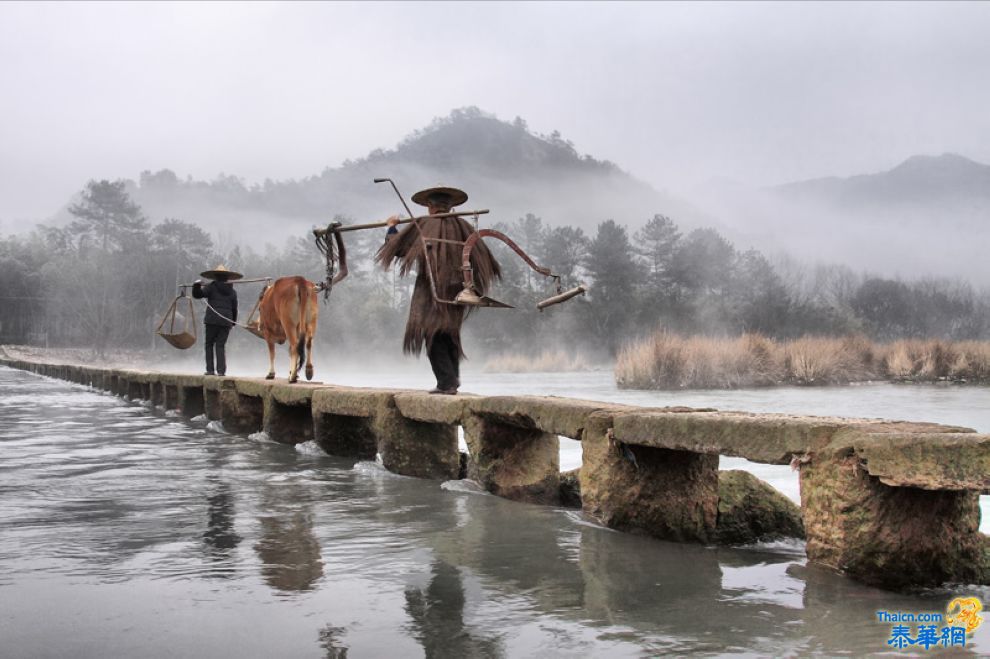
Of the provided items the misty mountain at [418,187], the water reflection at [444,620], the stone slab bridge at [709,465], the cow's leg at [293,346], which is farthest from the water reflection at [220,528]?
the misty mountain at [418,187]

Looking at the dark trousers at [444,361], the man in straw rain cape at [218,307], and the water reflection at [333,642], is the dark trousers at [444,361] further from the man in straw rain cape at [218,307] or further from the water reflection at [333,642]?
the man in straw rain cape at [218,307]

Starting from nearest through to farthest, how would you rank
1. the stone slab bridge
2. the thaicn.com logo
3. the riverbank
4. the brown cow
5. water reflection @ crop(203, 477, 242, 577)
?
the thaicn.com logo → the stone slab bridge → water reflection @ crop(203, 477, 242, 577) → the brown cow → the riverbank

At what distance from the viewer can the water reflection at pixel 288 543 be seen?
10.0 ft

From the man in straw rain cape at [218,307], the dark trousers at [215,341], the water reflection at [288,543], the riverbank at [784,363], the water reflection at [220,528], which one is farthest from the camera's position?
the riverbank at [784,363]

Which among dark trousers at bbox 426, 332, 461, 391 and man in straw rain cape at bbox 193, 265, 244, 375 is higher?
man in straw rain cape at bbox 193, 265, 244, 375

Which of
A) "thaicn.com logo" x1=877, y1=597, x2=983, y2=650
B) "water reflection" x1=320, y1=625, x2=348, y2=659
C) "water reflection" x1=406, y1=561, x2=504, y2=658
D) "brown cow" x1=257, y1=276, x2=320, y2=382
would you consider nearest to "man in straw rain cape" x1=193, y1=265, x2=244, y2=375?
"brown cow" x1=257, y1=276, x2=320, y2=382

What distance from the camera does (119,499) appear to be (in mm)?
4691

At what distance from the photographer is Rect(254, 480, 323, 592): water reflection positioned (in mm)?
3053

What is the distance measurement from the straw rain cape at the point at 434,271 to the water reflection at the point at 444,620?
10.8ft

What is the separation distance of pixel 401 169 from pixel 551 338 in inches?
4379

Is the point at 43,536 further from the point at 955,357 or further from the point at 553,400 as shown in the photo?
the point at 955,357

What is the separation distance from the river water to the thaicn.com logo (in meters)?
0.04

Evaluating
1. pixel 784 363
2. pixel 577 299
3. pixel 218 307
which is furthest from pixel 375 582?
pixel 577 299

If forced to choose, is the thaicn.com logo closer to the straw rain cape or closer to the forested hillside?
the straw rain cape
